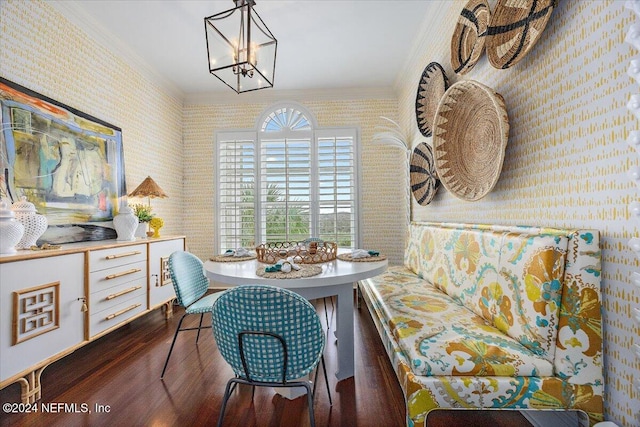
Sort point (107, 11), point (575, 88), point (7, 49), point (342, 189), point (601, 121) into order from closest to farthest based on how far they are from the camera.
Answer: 1. point (601, 121)
2. point (575, 88)
3. point (7, 49)
4. point (107, 11)
5. point (342, 189)

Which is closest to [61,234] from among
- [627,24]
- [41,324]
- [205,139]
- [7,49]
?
[41,324]

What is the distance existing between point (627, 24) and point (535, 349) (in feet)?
4.24

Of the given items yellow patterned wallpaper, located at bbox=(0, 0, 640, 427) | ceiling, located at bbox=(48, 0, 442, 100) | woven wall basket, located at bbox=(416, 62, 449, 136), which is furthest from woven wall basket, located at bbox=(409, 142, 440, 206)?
ceiling, located at bbox=(48, 0, 442, 100)

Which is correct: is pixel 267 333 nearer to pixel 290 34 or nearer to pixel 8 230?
pixel 8 230

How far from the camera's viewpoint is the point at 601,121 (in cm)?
123

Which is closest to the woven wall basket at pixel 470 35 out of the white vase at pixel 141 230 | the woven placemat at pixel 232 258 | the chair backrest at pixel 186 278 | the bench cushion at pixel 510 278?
the bench cushion at pixel 510 278

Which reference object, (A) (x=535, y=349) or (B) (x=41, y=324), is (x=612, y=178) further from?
(B) (x=41, y=324)

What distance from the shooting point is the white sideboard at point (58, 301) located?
5.53 feet

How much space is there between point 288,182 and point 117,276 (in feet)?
8.01

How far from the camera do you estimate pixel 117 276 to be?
252 cm

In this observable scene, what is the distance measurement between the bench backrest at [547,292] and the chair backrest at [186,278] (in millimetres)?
1867

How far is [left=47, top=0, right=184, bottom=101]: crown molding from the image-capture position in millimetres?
2588

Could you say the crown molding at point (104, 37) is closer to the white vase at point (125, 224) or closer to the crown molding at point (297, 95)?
the crown molding at point (297, 95)

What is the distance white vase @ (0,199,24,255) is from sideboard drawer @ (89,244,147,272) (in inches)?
17.8
